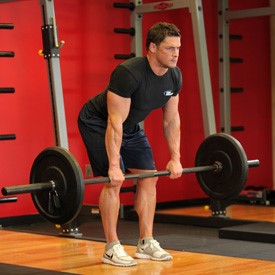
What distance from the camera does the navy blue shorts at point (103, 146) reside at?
13.8ft

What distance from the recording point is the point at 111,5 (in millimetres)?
6523

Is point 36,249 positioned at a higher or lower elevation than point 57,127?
lower

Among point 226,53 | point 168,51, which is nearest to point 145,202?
point 168,51

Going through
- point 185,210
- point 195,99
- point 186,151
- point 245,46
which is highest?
point 245,46

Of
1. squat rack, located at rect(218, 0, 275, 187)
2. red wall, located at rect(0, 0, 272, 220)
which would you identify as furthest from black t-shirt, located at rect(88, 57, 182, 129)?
squat rack, located at rect(218, 0, 275, 187)

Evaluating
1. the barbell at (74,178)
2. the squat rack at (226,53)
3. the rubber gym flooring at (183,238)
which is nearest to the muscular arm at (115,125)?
the barbell at (74,178)

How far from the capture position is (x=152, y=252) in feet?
14.1

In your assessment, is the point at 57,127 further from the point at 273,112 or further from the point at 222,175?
the point at 273,112

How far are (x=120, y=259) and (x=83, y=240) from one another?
41.5 inches

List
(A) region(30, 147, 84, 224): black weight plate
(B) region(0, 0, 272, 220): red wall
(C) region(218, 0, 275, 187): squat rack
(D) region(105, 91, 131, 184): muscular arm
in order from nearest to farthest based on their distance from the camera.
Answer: (A) region(30, 147, 84, 224): black weight plate
(D) region(105, 91, 131, 184): muscular arm
(B) region(0, 0, 272, 220): red wall
(C) region(218, 0, 275, 187): squat rack

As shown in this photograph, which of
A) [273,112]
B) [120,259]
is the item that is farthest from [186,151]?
[120,259]

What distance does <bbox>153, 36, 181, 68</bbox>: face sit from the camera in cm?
402

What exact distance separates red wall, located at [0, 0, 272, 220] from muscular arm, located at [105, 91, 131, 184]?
6.51ft

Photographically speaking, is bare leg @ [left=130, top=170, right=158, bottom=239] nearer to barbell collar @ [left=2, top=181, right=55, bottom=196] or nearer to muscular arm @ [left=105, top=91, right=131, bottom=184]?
muscular arm @ [left=105, top=91, right=131, bottom=184]
